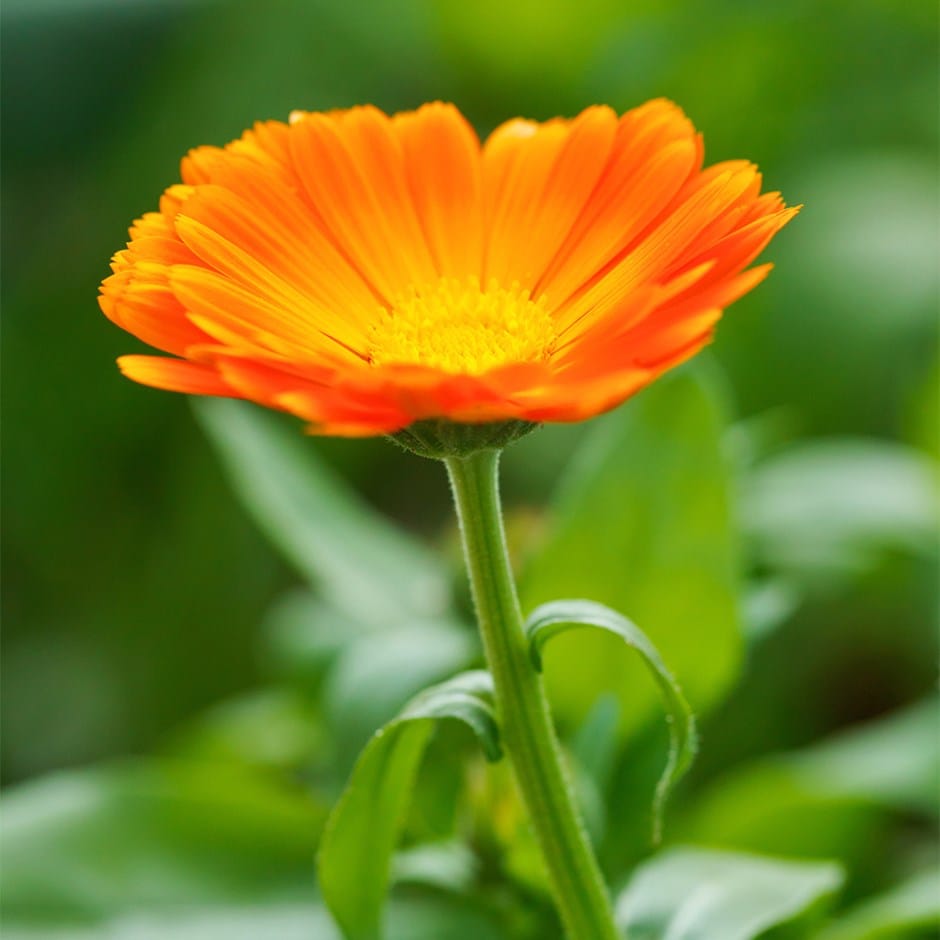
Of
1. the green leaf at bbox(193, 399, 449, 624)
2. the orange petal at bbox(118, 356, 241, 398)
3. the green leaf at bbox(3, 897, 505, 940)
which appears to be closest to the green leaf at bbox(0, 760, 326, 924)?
the green leaf at bbox(3, 897, 505, 940)

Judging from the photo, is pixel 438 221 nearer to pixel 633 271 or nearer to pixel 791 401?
pixel 633 271

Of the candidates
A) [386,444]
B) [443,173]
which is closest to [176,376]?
[443,173]

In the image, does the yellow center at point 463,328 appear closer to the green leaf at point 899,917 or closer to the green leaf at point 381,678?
the green leaf at point 381,678

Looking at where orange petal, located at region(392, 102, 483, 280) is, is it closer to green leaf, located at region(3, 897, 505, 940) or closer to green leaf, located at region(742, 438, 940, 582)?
green leaf, located at region(3, 897, 505, 940)

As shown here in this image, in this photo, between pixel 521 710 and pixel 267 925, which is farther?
pixel 267 925

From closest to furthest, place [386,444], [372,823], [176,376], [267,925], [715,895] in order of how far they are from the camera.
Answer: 1. [176,376]
2. [372,823]
3. [715,895]
4. [267,925]
5. [386,444]

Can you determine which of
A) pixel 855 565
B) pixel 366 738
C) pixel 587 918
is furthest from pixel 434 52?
pixel 587 918

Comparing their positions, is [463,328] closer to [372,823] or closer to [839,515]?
[372,823]
